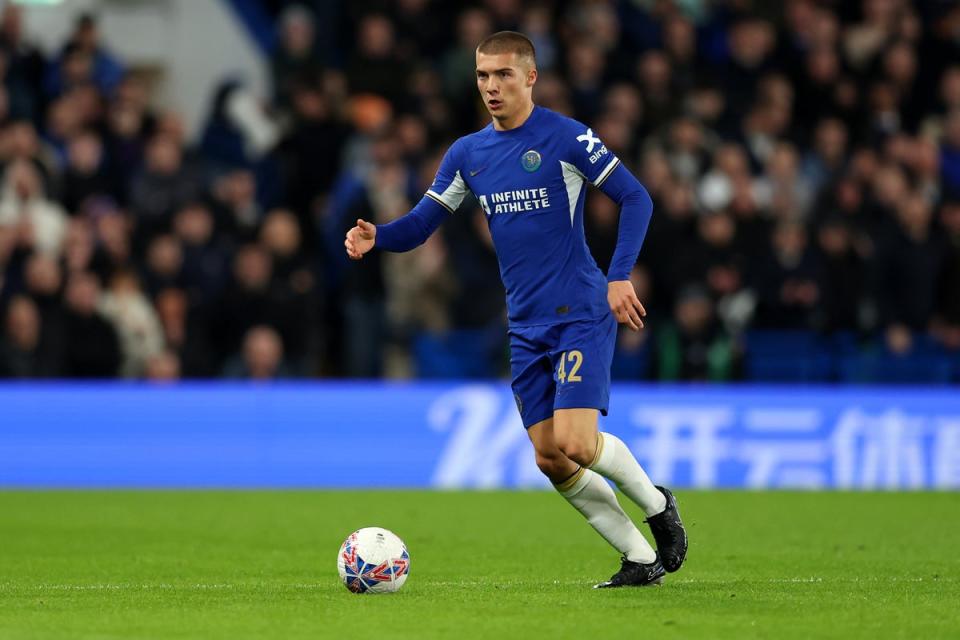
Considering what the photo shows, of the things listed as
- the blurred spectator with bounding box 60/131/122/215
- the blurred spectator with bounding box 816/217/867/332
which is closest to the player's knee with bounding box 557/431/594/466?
the blurred spectator with bounding box 60/131/122/215

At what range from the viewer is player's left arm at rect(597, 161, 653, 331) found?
7.41m

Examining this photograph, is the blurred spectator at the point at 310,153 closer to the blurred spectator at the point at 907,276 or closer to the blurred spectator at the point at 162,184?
the blurred spectator at the point at 162,184

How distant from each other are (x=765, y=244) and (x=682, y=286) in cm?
101

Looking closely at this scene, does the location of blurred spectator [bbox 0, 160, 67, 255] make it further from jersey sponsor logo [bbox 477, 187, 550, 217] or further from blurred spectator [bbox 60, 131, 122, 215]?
jersey sponsor logo [bbox 477, 187, 550, 217]

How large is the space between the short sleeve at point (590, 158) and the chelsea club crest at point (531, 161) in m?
0.15

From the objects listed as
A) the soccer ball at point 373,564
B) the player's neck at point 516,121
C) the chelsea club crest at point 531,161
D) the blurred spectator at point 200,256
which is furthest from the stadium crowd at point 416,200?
the soccer ball at point 373,564

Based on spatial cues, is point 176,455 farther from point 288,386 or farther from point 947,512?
point 947,512

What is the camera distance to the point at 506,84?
7.95 metres

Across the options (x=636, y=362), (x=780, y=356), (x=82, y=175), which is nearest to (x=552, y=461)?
(x=636, y=362)

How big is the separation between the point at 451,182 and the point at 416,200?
824cm

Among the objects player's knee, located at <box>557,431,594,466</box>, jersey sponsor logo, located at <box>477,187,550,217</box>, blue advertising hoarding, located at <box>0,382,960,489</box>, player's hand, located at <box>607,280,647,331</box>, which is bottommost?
blue advertising hoarding, located at <box>0,382,960,489</box>

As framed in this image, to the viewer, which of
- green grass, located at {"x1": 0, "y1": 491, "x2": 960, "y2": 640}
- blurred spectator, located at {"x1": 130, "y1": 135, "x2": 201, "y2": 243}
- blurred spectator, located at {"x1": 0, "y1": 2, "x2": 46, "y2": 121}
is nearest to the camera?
green grass, located at {"x1": 0, "y1": 491, "x2": 960, "y2": 640}

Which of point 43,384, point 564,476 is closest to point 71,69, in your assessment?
point 43,384

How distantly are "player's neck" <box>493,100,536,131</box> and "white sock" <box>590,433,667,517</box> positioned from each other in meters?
1.48
